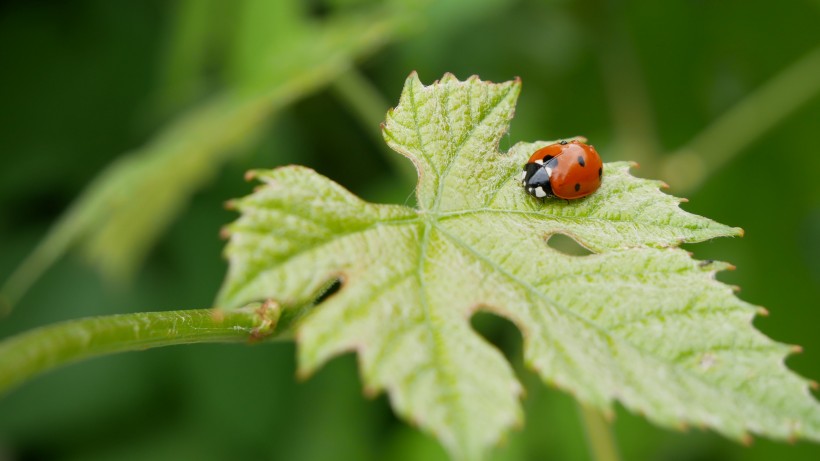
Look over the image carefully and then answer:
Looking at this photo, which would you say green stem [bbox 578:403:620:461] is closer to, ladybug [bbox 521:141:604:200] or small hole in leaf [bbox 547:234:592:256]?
ladybug [bbox 521:141:604:200]

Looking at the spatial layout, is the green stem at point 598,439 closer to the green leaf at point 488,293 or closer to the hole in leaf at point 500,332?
the green leaf at point 488,293

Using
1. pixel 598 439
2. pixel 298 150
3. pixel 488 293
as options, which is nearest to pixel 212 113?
pixel 298 150

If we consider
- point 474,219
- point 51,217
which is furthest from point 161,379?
point 474,219

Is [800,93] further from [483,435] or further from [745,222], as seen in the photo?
[483,435]

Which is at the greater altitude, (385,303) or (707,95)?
(707,95)

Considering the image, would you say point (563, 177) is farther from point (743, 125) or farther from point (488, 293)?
point (743, 125)

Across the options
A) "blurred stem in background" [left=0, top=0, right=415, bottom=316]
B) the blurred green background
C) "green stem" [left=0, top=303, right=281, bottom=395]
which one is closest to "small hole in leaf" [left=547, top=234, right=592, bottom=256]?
the blurred green background
